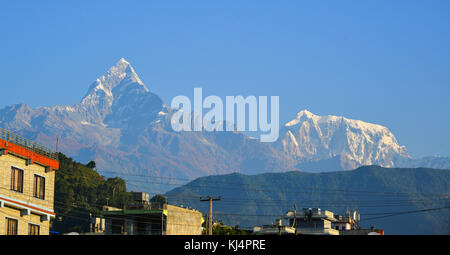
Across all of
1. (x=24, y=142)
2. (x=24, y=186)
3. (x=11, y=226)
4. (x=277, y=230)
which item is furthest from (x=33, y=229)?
(x=277, y=230)

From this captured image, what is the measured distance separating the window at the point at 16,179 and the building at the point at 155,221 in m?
36.1

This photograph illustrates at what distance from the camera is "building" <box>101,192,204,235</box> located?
11288cm

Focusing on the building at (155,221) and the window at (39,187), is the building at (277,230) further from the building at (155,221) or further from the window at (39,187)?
the window at (39,187)

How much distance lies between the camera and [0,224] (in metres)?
74.1

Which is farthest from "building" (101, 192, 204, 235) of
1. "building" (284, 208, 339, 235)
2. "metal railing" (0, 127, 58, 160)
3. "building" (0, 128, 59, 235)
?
"building" (284, 208, 339, 235)

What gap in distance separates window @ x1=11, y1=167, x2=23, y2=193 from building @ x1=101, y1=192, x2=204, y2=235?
36.1m

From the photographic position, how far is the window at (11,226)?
75.8 meters

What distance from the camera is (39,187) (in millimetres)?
83312

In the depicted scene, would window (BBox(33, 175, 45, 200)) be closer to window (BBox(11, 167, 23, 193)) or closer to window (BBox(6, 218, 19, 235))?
window (BBox(11, 167, 23, 193))

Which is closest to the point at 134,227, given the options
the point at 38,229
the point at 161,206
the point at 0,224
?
the point at 161,206

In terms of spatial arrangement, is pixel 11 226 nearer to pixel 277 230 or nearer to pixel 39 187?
pixel 39 187
